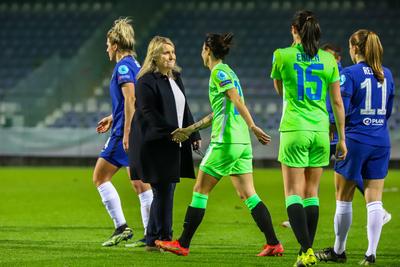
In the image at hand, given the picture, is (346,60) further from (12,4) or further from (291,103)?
(291,103)

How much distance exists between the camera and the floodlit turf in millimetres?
9055

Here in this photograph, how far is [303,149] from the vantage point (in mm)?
8180

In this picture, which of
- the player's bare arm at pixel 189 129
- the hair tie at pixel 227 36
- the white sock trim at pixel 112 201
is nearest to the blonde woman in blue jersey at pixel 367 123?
the hair tie at pixel 227 36

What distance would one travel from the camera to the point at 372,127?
8.80m

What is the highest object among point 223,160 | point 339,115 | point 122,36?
point 122,36

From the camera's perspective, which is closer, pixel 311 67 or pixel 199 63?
pixel 311 67

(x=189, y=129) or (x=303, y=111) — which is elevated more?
(x=303, y=111)

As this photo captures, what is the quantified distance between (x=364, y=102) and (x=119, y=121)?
2.75 metres

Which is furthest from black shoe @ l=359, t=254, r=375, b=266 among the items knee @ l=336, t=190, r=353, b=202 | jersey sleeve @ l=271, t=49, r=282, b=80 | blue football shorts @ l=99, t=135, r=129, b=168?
blue football shorts @ l=99, t=135, r=129, b=168

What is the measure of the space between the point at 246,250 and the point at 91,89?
21051 millimetres

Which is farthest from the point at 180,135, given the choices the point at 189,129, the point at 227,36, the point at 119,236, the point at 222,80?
the point at 119,236

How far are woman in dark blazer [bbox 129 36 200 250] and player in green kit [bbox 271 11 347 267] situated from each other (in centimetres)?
140

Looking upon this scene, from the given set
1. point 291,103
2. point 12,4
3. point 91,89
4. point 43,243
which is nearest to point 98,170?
point 43,243

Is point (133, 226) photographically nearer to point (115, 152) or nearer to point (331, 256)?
point (115, 152)
